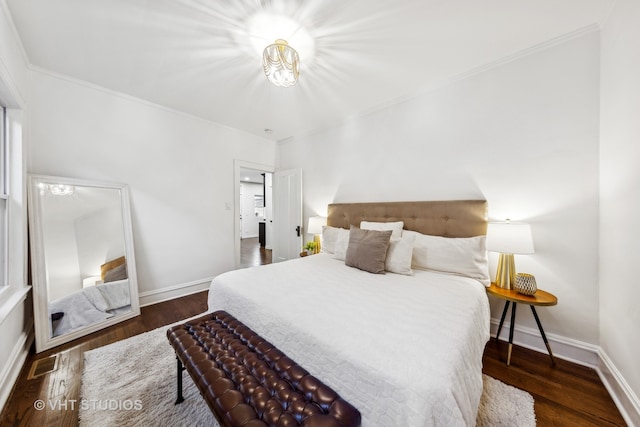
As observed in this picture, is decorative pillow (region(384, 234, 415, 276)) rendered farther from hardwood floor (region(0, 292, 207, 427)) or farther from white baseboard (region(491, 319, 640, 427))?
hardwood floor (region(0, 292, 207, 427))

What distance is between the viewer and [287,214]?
13.4 feet

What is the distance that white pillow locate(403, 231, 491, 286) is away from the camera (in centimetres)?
193

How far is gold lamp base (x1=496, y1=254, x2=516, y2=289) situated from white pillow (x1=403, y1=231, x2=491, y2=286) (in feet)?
0.31

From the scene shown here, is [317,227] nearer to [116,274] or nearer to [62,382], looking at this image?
[116,274]

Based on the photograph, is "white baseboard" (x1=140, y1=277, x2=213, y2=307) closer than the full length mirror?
No

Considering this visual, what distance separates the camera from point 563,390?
58.7 inches

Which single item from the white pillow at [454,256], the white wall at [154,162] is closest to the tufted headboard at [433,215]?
the white pillow at [454,256]

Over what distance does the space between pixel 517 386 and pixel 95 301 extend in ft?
12.5

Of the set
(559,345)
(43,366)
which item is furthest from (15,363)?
(559,345)

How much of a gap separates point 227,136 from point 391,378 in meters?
3.77

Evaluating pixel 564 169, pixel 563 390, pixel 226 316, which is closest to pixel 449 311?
pixel 563 390

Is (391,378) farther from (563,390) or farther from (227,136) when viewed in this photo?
(227,136)

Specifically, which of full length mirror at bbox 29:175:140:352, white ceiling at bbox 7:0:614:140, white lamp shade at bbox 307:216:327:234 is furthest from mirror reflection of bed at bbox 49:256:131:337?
white lamp shade at bbox 307:216:327:234

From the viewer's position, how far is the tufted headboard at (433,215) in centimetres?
209
